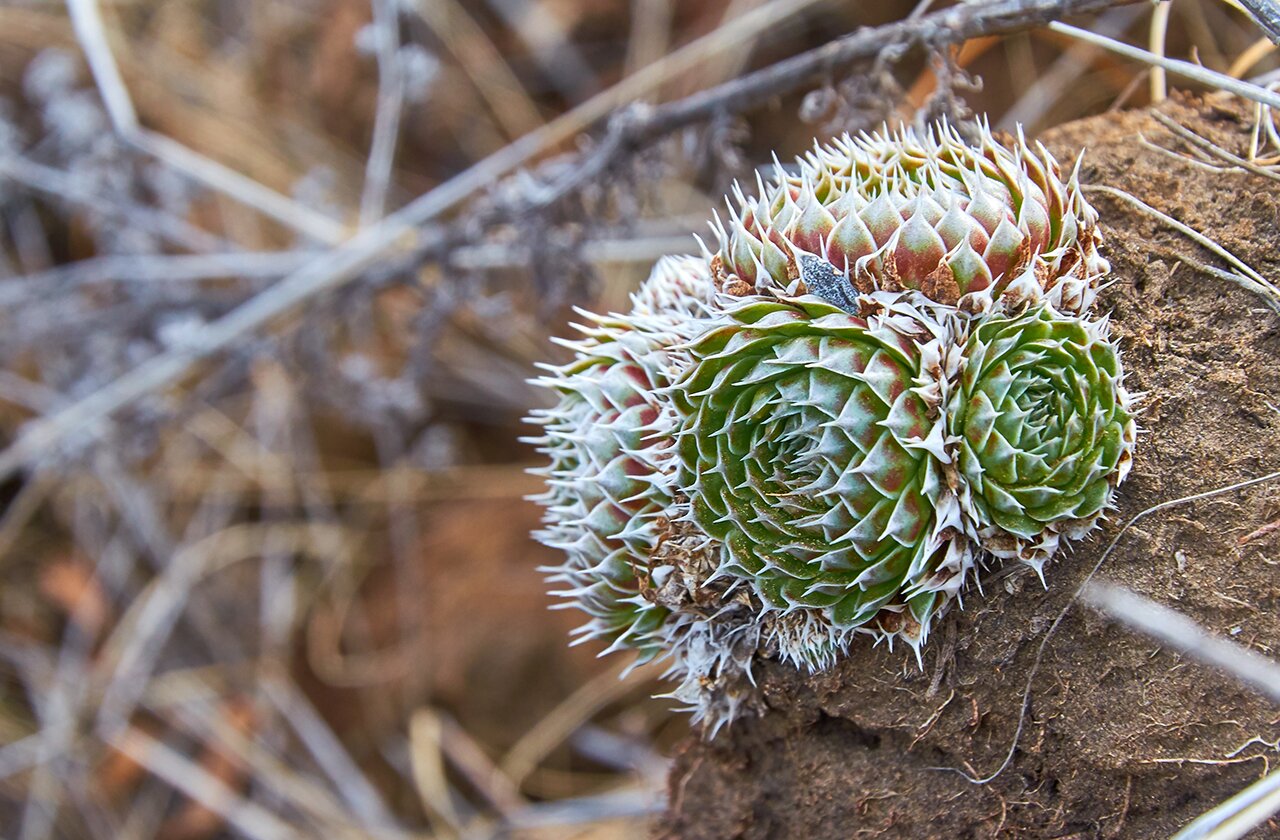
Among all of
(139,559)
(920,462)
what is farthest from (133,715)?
(920,462)

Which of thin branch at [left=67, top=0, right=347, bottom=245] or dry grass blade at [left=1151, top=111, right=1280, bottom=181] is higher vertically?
thin branch at [left=67, top=0, right=347, bottom=245]

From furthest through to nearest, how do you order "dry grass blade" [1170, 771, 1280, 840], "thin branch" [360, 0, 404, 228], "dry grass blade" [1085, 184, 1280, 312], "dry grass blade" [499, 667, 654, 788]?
"dry grass blade" [499, 667, 654, 788] → "thin branch" [360, 0, 404, 228] → "dry grass blade" [1085, 184, 1280, 312] → "dry grass blade" [1170, 771, 1280, 840]

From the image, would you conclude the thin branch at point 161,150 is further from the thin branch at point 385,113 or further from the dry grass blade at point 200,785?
the dry grass blade at point 200,785

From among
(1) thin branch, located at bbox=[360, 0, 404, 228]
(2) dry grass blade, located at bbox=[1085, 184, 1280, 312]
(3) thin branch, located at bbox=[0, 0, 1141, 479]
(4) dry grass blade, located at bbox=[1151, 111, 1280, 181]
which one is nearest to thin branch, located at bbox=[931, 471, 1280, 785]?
(2) dry grass blade, located at bbox=[1085, 184, 1280, 312]

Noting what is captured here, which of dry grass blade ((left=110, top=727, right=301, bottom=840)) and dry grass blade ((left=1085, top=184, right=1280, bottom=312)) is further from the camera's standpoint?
dry grass blade ((left=110, top=727, right=301, bottom=840))

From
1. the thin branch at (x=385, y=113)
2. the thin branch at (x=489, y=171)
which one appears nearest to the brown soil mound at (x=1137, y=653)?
the thin branch at (x=489, y=171)

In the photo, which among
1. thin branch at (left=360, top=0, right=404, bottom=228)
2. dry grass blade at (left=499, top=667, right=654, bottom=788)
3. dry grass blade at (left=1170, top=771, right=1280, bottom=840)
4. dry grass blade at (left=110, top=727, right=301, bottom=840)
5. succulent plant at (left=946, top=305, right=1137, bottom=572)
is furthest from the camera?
dry grass blade at (left=110, top=727, right=301, bottom=840)

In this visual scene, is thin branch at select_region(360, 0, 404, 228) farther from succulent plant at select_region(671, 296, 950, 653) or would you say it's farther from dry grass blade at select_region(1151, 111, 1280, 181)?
dry grass blade at select_region(1151, 111, 1280, 181)

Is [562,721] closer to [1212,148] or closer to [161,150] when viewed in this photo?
[161,150]
